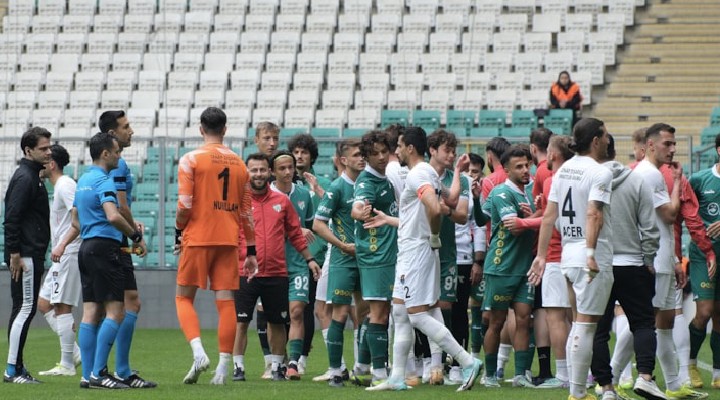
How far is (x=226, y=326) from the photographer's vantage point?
9.99m

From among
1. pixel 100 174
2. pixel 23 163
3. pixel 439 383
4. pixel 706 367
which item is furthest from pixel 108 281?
pixel 706 367

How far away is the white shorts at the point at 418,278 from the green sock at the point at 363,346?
853 mm

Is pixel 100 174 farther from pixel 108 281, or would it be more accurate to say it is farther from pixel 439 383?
pixel 439 383

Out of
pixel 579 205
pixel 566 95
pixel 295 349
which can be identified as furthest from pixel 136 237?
pixel 566 95

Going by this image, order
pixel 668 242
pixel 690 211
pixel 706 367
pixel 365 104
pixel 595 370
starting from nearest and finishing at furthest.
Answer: pixel 595 370 < pixel 668 242 < pixel 690 211 < pixel 706 367 < pixel 365 104

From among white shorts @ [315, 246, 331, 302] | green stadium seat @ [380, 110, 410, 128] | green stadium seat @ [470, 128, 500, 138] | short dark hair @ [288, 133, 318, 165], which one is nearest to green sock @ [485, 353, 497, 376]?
white shorts @ [315, 246, 331, 302]

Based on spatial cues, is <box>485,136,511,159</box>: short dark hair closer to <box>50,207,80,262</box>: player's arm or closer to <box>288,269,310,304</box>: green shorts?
<box>288,269,310,304</box>: green shorts

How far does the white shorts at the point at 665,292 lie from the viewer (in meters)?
9.79

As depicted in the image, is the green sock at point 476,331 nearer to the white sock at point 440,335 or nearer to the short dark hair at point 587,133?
the white sock at point 440,335

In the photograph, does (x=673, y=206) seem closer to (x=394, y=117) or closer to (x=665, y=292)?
(x=665, y=292)

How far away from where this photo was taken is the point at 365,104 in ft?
83.6

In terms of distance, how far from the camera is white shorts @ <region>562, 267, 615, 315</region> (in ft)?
28.2

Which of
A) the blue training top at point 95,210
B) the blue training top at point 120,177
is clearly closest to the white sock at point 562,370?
the blue training top at point 95,210

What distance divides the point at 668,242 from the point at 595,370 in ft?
4.83
